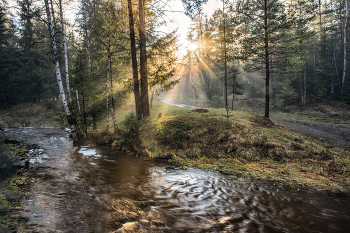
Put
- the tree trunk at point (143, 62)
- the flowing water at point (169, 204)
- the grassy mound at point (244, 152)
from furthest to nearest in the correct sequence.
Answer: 1. the tree trunk at point (143, 62)
2. the grassy mound at point (244, 152)
3. the flowing water at point (169, 204)

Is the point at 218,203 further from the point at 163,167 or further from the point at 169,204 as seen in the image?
the point at 163,167

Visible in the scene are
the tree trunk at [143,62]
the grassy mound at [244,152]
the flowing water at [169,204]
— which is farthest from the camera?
the tree trunk at [143,62]

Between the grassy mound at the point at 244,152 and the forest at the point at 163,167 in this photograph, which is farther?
the grassy mound at the point at 244,152

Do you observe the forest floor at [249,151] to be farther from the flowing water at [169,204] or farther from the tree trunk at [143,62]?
the tree trunk at [143,62]

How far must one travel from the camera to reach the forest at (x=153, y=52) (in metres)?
11.3

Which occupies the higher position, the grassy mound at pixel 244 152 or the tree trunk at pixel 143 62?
the tree trunk at pixel 143 62

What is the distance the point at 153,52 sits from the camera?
12570 millimetres

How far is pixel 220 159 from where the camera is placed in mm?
8203

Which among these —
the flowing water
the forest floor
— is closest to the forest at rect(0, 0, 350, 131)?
the forest floor

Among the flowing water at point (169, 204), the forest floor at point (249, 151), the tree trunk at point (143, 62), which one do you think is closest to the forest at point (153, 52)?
the tree trunk at point (143, 62)

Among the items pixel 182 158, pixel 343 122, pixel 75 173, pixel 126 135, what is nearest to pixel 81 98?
pixel 126 135

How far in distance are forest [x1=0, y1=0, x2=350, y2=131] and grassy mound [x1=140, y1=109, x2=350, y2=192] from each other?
2933 mm

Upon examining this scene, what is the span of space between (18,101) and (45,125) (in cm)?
1233

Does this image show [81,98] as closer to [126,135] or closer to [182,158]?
[126,135]
